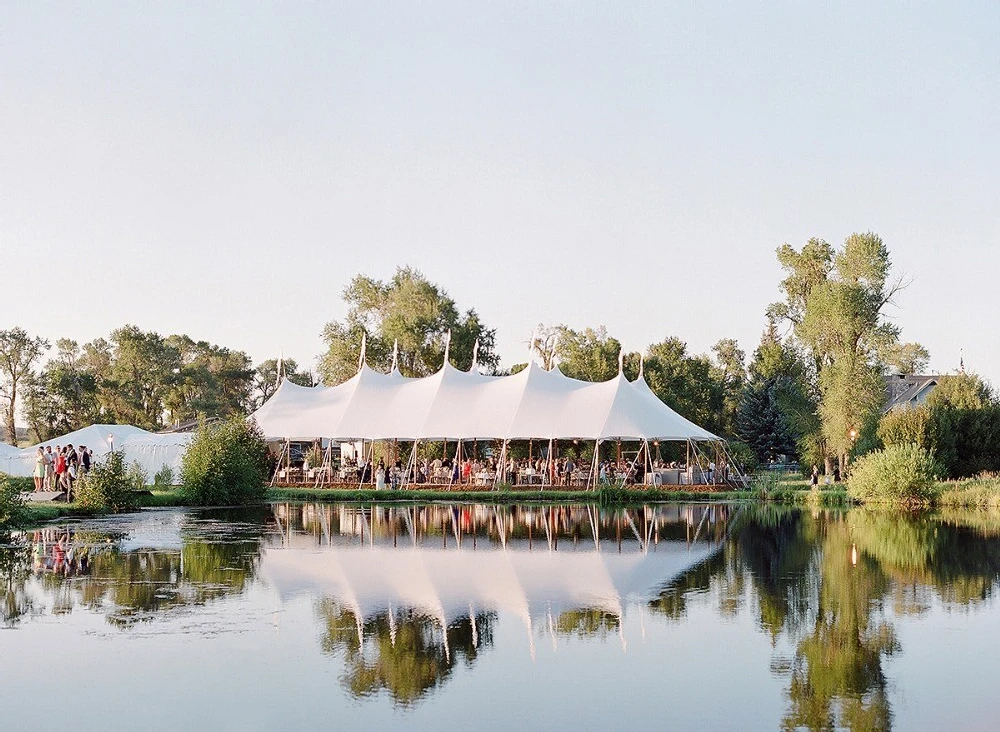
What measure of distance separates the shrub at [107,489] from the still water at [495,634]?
22.8ft

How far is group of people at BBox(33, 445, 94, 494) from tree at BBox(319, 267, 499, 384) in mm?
28469

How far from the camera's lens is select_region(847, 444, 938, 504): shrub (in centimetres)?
3166

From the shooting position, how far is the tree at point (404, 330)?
59719 mm

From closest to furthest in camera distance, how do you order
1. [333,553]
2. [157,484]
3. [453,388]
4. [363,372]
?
[333,553] < [157,484] < [453,388] < [363,372]

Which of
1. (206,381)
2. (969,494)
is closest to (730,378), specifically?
(206,381)

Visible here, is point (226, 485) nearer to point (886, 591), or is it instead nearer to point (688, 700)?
point (886, 591)

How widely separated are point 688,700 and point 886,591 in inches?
257

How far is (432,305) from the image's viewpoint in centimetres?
6172

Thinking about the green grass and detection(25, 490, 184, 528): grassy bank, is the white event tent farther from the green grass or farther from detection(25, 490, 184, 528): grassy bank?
detection(25, 490, 184, 528): grassy bank

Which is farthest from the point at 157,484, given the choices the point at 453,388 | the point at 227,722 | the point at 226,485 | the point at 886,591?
the point at 227,722

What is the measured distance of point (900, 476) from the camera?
3170 cm

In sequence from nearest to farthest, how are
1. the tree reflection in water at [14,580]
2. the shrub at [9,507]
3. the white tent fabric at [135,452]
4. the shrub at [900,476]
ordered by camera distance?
the tree reflection in water at [14,580]
the shrub at [9,507]
the shrub at [900,476]
the white tent fabric at [135,452]

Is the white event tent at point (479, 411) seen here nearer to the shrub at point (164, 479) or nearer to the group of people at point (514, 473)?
the group of people at point (514, 473)

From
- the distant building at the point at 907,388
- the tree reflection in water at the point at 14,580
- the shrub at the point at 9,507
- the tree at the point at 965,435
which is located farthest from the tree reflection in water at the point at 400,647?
the distant building at the point at 907,388
